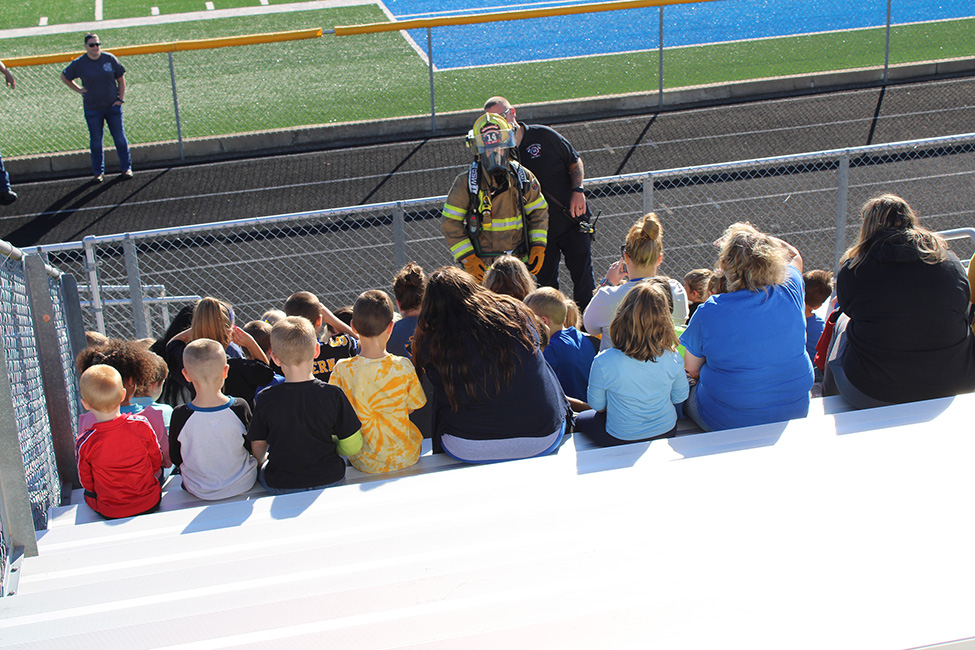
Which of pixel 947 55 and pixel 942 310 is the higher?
pixel 947 55

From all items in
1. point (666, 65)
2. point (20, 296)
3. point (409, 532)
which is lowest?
point (409, 532)

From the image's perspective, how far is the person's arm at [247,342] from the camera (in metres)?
5.38

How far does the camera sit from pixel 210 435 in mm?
4145

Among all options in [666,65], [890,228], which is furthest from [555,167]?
[666,65]

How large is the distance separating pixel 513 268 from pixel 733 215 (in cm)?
631

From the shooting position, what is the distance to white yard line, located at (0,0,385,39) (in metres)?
21.8

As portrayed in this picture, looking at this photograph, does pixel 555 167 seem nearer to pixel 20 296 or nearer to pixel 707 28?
pixel 20 296

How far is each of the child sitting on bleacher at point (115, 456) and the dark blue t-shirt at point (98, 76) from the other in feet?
32.6

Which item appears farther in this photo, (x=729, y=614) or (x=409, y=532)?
(x=409, y=532)

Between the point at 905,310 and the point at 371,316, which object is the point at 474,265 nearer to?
the point at 371,316

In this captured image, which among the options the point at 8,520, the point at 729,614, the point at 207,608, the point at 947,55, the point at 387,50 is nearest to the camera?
the point at 729,614

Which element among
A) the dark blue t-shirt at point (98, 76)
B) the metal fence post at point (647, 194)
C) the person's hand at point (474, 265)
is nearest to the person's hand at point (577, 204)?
the metal fence post at point (647, 194)

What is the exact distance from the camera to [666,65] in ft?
56.9

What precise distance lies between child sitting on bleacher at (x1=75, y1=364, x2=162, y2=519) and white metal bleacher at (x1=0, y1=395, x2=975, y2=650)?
0.61 feet
